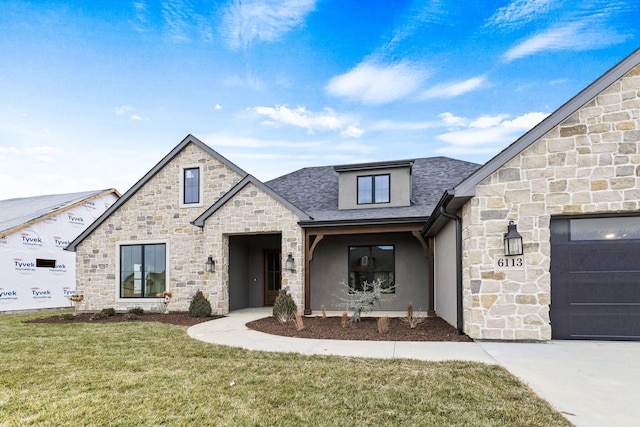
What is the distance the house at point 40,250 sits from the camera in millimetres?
15219

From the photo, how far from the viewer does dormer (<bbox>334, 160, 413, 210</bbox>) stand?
1224 cm

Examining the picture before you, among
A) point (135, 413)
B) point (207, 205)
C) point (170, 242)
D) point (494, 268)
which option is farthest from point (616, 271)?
point (170, 242)

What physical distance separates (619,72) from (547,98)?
738cm

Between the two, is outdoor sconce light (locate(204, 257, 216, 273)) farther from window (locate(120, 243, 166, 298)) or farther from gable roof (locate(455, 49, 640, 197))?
gable roof (locate(455, 49, 640, 197))

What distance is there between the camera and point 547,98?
13336mm

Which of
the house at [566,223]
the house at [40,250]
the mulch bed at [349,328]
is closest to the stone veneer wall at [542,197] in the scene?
the house at [566,223]

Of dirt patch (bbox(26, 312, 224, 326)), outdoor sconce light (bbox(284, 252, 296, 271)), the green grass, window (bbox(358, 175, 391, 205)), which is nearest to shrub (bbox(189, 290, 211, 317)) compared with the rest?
dirt patch (bbox(26, 312, 224, 326))

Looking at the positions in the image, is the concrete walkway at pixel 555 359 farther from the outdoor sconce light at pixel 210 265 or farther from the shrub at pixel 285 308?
the outdoor sconce light at pixel 210 265

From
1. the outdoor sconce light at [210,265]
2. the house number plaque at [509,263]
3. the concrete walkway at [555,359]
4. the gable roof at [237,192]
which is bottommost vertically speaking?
the concrete walkway at [555,359]

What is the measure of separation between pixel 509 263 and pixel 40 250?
1832 cm

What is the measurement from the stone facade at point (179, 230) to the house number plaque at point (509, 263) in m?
6.38

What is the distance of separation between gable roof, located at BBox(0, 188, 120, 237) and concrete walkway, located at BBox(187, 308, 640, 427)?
12335 mm

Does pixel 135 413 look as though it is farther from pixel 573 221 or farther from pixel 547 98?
pixel 547 98

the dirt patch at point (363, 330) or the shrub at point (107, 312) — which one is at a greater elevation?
the dirt patch at point (363, 330)
